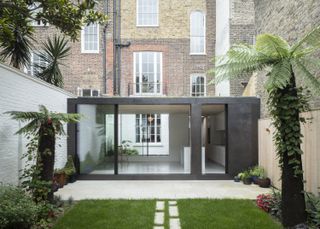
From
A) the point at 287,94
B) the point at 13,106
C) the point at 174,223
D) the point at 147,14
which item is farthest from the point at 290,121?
the point at 147,14

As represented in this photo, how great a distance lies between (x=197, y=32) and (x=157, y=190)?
11.1 meters

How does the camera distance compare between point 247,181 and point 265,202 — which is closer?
point 265,202

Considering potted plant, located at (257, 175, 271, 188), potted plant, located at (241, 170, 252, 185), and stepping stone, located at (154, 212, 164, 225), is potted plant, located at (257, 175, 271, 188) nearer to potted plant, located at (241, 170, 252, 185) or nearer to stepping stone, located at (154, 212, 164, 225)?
potted plant, located at (241, 170, 252, 185)

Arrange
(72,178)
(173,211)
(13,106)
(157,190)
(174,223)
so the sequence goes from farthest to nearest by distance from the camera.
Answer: (72,178)
(157,190)
(13,106)
(173,211)
(174,223)

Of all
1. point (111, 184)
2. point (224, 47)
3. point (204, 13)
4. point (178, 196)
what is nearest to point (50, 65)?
point (111, 184)

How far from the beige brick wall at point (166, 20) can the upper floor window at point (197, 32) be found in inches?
9.9

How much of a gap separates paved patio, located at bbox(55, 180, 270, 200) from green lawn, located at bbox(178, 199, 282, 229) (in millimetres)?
762

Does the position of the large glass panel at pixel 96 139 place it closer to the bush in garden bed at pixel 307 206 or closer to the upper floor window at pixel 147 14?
the bush in garden bed at pixel 307 206

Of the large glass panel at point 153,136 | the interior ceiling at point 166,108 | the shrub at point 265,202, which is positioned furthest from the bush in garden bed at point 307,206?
the large glass panel at point 153,136

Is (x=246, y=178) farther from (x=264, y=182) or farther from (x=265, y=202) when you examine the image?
(x=265, y=202)

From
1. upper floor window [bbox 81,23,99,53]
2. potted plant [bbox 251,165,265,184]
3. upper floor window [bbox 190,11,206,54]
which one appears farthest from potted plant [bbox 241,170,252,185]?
upper floor window [bbox 81,23,99,53]

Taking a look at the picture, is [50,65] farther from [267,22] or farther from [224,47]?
[224,47]

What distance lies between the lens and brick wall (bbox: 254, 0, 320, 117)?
727cm

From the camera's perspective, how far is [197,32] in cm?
1794
